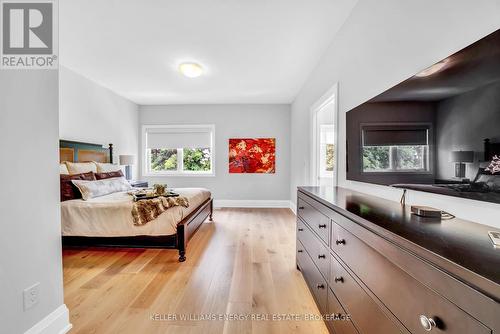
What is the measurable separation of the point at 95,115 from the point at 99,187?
1.81m

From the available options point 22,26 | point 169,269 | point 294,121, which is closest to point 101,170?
point 169,269

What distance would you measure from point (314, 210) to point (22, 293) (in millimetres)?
1948

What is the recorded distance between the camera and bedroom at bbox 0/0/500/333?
0.91 meters

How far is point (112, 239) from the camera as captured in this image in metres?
2.68

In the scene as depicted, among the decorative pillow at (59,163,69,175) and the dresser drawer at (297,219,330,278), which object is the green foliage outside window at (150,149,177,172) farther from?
the dresser drawer at (297,219,330,278)

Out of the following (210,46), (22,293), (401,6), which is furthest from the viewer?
(210,46)

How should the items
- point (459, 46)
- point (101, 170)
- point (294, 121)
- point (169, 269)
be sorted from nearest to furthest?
point (459, 46) < point (169, 269) < point (101, 170) < point (294, 121)

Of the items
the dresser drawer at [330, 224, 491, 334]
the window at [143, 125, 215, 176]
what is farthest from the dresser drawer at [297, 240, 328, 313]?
the window at [143, 125, 215, 176]

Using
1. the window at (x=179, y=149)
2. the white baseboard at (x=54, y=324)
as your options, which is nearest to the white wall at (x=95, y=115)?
the window at (x=179, y=149)

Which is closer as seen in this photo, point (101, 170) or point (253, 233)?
point (253, 233)

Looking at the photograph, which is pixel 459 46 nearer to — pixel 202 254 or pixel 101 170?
pixel 202 254

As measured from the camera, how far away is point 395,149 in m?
1.39

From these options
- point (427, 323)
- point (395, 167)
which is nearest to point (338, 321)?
point (427, 323)

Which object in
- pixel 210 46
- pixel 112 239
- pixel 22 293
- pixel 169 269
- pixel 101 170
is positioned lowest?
pixel 169 269
